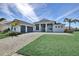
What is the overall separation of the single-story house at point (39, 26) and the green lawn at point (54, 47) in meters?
0.14

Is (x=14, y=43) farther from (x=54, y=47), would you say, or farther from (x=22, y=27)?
(x=54, y=47)

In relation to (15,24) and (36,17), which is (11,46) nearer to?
(15,24)

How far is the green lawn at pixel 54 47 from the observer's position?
3.20m

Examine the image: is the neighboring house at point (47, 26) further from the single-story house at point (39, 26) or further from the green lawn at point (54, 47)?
the green lawn at point (54, 47)

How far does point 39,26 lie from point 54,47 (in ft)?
1.20

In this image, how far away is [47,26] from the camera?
338cm

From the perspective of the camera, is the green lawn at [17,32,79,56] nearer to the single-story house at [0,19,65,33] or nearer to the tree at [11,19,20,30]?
the single-story house at [0,19,65,33]

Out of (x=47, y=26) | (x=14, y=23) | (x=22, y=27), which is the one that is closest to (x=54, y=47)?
(x=47, y=26)

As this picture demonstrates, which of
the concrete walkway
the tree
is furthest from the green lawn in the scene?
the tree

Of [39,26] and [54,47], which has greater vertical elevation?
[39,26]

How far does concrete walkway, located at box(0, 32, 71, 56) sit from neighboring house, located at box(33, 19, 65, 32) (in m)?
0.07

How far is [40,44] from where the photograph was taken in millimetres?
3271

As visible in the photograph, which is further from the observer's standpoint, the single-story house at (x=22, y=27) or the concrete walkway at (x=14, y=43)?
the single-story house at (x=22, y=27)

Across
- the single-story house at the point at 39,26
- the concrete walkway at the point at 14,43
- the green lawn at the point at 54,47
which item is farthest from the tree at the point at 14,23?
the green lawn at the point at 54,47
